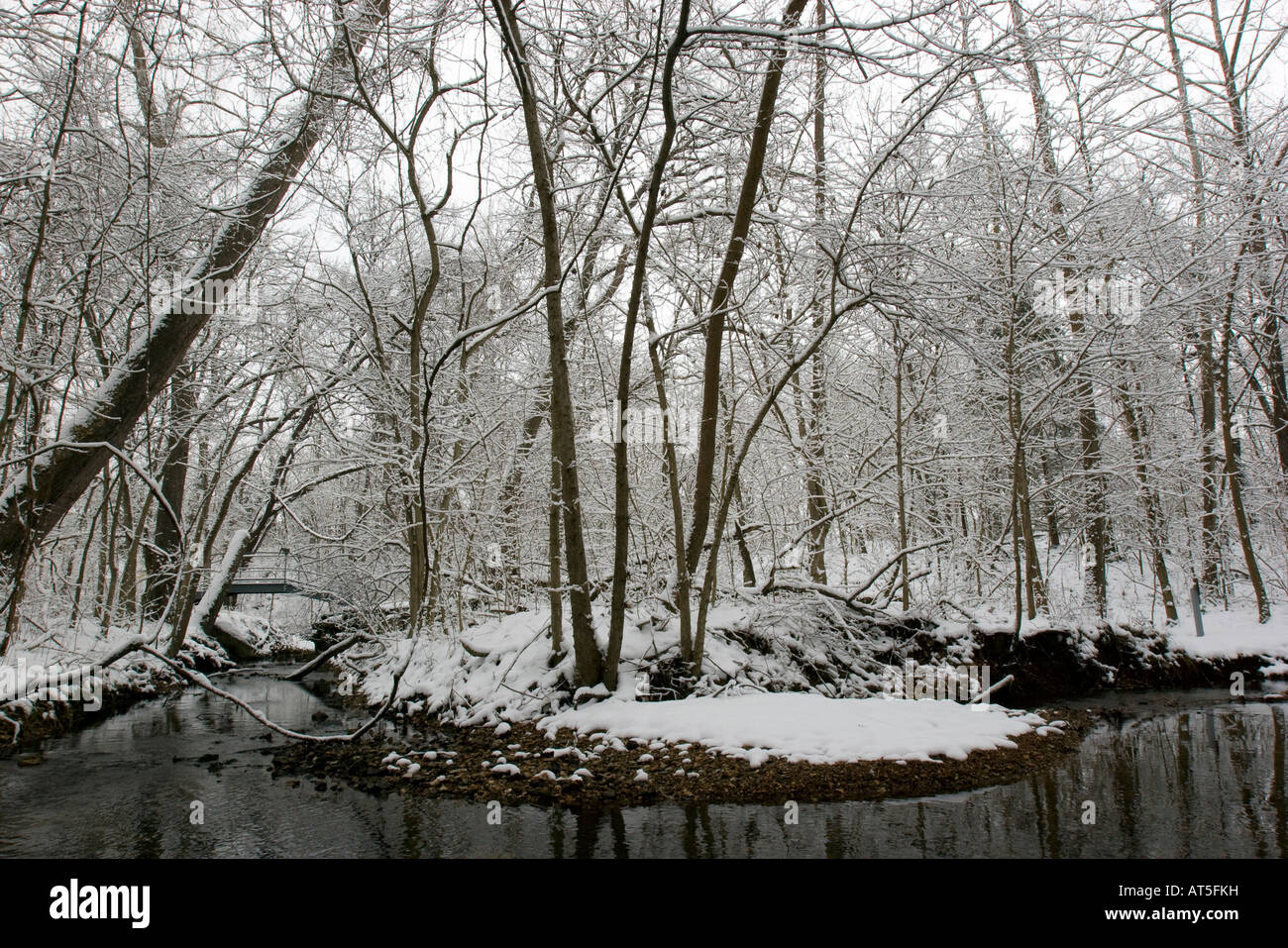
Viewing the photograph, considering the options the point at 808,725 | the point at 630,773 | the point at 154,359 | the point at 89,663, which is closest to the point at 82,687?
the point at 89,663

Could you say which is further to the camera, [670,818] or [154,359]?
[154,359]

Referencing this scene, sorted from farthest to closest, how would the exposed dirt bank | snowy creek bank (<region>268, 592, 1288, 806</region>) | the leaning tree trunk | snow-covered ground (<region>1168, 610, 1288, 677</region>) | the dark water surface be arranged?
snow-covered ground (<region>1168, 610, 1288, 677</region>), the leaning tree trunk, snowy creek bank (<region>268, 592, 1288, 806</region>), the exposed dirt bank, the dark water surface

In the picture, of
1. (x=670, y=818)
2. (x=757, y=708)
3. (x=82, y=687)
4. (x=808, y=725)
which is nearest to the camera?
(x=670, y=818)

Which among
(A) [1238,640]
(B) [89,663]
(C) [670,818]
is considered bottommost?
(C) [670,818]

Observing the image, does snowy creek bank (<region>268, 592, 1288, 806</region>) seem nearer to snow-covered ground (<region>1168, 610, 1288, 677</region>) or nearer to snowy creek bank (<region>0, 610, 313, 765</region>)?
snow-covered ground (<region>1168, 610, 1288, 677</region>)

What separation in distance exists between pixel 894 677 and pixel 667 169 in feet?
23.1

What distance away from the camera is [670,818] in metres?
5.32

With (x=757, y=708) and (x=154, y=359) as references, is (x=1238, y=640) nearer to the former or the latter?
(x=757, y=708)

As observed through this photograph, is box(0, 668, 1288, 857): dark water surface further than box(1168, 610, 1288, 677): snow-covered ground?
No

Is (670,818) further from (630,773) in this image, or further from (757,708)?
(757,708)

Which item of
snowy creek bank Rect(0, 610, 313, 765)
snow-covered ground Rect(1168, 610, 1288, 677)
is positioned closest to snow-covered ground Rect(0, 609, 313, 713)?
snowy creek bank Rect(0, 610, 313, 765)

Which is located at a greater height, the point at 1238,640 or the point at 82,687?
the point at 82,687

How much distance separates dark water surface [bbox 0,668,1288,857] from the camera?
471cm

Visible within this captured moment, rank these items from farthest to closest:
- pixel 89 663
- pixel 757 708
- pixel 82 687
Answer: pixel 82 687 → pixel 89 663 → pixel 757 708
